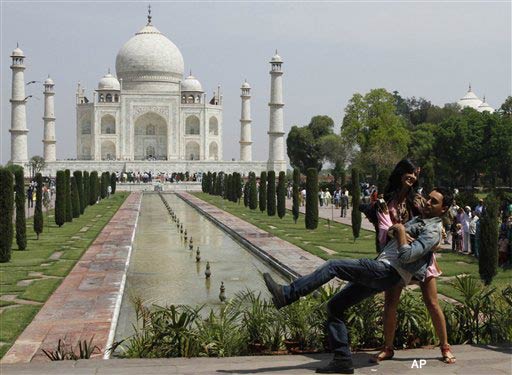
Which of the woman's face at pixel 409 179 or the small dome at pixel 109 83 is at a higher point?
the small dome at pixel 109 83

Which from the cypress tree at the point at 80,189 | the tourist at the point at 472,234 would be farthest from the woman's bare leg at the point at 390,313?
the cypress tree at the point at 80,189

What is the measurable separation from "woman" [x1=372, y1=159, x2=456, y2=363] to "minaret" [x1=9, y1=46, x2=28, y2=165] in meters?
44.1

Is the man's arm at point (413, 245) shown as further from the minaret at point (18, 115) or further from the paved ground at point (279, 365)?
the minaret at point (18, 115)

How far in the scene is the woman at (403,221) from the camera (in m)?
3.72

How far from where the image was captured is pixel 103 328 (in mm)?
5812

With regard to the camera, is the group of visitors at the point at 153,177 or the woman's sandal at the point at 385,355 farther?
the group of visitors at the point at 153,177

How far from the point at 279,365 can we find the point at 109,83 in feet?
168

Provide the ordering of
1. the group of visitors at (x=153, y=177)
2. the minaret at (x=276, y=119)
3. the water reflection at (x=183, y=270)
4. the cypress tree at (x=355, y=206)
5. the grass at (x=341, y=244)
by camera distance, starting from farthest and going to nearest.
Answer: the minaret at (x=276, y=119), the group of visitors at (x=153, y=177), the cypress tree at (x=355, y=206), the grass at (x=341, y=244), the water reflection at (x=183, y=270)

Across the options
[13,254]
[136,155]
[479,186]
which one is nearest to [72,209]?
[13,254]

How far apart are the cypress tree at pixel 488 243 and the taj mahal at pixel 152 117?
39.5m

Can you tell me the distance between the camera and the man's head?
363 centimetres

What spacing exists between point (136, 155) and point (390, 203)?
49122 millimetres

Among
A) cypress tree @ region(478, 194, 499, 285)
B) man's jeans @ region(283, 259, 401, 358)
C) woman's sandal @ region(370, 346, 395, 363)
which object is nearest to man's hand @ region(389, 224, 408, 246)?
man's jeans @ region(283, 259, 401, 358)

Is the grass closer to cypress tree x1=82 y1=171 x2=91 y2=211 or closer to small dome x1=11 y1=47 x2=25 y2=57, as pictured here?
cypress tree x1=82 y1=171 x2=91 y2=211
